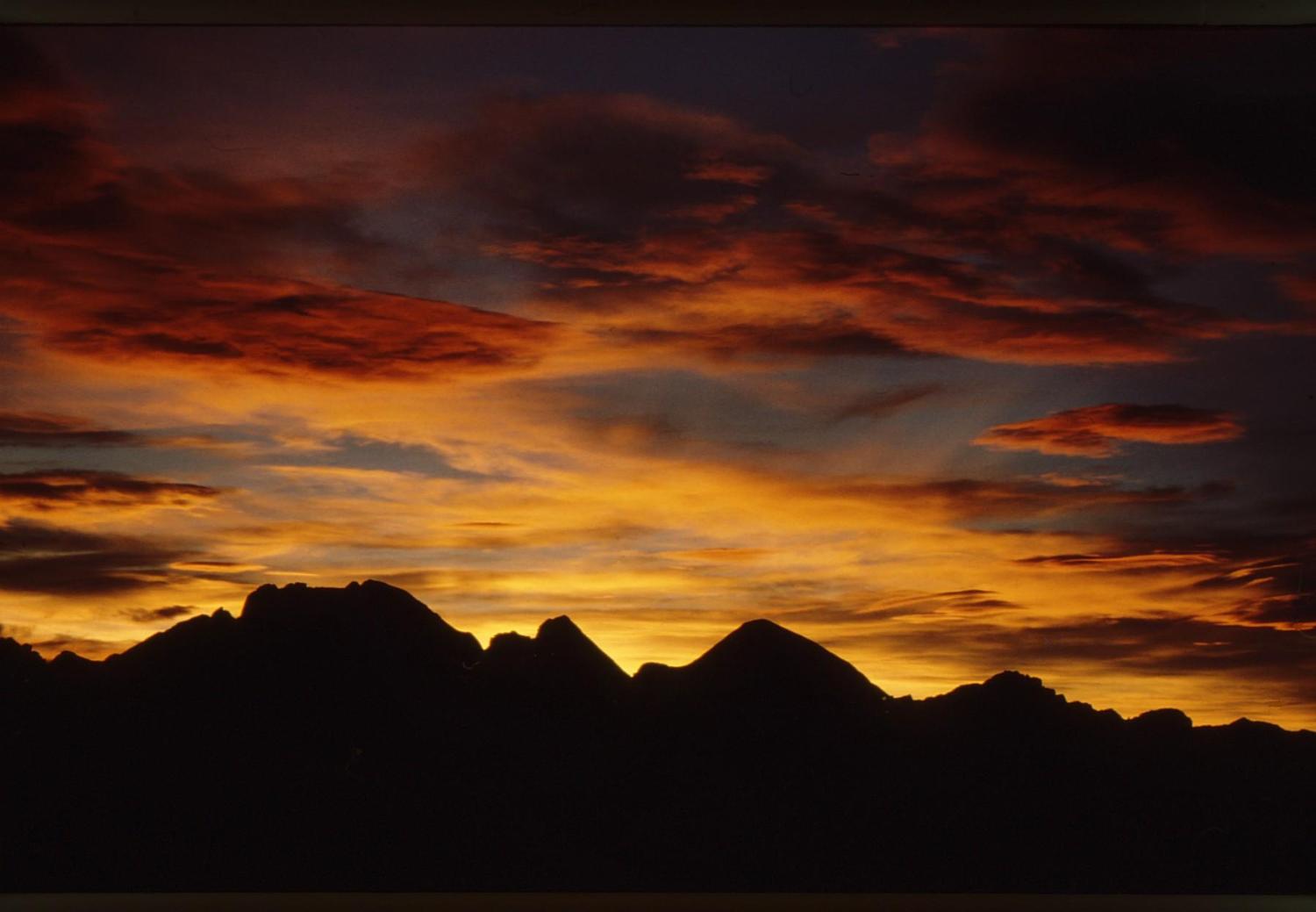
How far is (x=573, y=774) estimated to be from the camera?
3379 millimetres

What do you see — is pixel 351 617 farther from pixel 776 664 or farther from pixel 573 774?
pixel 776 664

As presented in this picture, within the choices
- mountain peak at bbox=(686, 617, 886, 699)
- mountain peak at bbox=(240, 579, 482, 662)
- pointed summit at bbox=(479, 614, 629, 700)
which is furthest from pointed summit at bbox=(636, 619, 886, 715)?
mountain peak at bbox=(240, 579, 482, 662)

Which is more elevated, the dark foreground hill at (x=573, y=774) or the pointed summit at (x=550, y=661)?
the pointed summit at (x=550, y=661)

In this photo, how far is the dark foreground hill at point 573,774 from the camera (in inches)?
131

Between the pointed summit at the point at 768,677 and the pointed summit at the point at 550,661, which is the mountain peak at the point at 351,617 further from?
the pointed summit at the point at 768,677

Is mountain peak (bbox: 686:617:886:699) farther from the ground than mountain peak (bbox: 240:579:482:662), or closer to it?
closer to it

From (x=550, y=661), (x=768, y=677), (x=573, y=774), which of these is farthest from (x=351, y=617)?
(x=768, y=677)

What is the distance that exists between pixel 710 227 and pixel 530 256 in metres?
0.51

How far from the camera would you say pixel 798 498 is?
3.41m

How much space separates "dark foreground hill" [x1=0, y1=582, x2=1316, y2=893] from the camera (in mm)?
3316

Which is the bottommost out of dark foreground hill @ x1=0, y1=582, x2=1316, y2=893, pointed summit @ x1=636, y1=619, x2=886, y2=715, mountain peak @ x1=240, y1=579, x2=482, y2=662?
dark foreground hill @ x1=0, y1=582, x2=1316, y2=893

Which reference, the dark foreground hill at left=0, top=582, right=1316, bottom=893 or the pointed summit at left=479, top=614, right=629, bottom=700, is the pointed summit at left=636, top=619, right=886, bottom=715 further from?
the pointed summit at left=479, top=614, right=629, bottom=700

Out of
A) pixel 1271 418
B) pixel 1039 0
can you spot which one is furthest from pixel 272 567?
pixel 1271 418

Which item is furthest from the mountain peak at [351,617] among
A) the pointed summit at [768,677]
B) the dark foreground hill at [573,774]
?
the pointed summit at [768,677]
